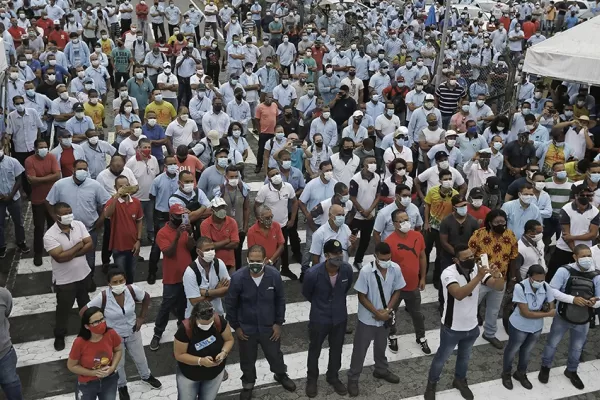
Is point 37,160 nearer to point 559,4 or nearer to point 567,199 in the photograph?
point 567,199

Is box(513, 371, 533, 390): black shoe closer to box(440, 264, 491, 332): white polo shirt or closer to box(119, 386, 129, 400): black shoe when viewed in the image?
box(440, 264, 491, 332): white polo shirt

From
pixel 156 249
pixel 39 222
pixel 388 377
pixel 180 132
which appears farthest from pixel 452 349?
pixel 180 132

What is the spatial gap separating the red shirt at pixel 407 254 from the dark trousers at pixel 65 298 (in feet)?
12.1

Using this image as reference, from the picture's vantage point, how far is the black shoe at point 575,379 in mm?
7671

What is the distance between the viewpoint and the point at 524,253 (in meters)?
8.05

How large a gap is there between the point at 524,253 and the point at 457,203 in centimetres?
101

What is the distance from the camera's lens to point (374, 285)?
22.7 feet

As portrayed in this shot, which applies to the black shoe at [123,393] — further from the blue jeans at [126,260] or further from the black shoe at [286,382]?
the blue jeans at [126,260]

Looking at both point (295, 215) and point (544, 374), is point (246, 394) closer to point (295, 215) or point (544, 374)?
point (295, 215)

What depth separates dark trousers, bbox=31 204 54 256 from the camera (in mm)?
9641

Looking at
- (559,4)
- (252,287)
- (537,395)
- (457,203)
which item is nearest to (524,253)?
(457,203)

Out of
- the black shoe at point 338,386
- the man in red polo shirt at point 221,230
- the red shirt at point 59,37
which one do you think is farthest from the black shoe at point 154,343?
the red shirt at point 59,37

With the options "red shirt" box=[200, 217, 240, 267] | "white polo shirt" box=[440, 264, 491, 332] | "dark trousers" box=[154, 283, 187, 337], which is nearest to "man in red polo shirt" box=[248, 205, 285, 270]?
"red shirt" box=[200, 217, 240, 267]

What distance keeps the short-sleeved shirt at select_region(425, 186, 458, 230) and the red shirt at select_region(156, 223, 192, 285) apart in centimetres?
349
